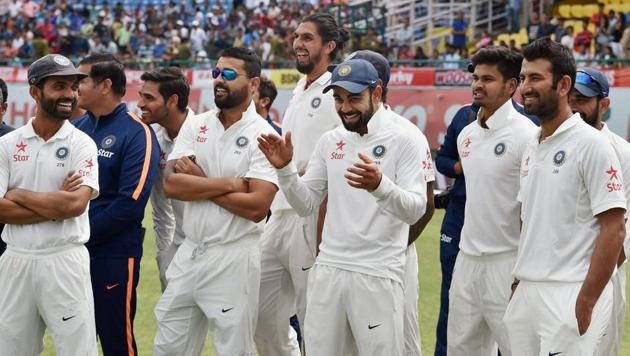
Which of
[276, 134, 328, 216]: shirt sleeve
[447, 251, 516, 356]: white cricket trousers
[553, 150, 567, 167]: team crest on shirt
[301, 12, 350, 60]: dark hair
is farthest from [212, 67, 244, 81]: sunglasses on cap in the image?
[553, 150, 567, 167]: team crest on shirt

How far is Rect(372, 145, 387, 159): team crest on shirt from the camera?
21.4 ft

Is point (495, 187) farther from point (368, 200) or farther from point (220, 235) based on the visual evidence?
point (220, 235)

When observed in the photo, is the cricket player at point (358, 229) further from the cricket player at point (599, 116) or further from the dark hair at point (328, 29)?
the dark hair at point (328, 29)

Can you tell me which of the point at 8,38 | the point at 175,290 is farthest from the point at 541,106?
the point at 8,38

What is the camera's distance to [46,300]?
21.6ft

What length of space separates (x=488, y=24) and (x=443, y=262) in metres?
24.9

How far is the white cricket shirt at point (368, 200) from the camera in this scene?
6418 millimetres

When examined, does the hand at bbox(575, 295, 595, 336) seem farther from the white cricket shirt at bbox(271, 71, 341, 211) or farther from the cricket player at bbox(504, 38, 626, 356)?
the white cricket shirt at bbox(271, 71, 341, 211)

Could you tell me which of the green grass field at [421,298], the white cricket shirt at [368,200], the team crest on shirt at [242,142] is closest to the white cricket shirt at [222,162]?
the team crest on shirt at [242,142]

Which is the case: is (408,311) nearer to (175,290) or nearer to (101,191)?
(175,290)

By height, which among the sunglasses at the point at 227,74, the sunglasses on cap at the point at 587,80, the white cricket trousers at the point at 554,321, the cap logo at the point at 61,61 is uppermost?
the cap logo at the point at 61,61

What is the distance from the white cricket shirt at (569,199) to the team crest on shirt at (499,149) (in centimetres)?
112

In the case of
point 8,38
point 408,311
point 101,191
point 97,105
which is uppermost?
point 97,105

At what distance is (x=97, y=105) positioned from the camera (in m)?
7.60
